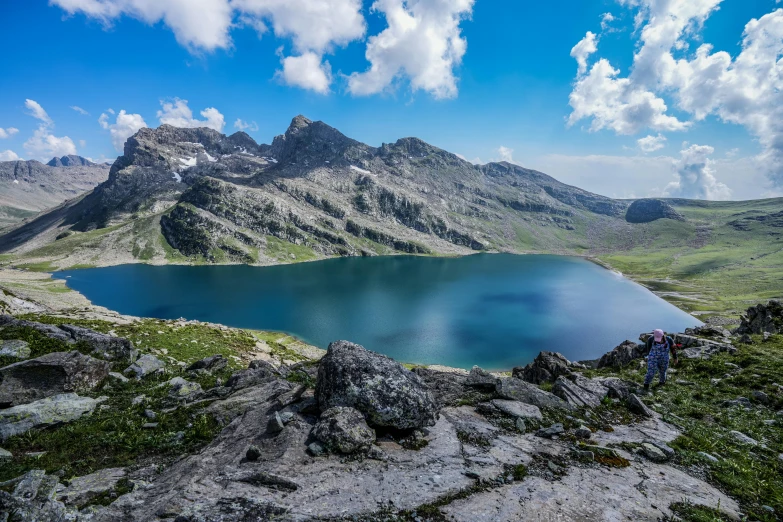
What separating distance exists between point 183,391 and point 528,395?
18.3 meters

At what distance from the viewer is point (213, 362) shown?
26.3 m

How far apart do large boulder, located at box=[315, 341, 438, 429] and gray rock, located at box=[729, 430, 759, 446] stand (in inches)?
505

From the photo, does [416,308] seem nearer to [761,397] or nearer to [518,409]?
[761,397]

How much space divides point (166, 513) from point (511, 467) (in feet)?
32.5

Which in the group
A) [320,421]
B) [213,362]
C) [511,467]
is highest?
[320,421]

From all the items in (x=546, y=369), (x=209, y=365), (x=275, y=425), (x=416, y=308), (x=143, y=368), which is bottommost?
(x=416, y=308)

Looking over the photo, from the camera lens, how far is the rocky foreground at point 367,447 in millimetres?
8797

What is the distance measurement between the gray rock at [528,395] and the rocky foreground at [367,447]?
0.24 feet

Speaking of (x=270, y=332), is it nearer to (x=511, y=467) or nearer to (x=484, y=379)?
(x=484, y=379)

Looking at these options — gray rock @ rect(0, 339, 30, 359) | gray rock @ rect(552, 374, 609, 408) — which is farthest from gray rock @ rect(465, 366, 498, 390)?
gray rock @ rect(0, 339, 30, 359)

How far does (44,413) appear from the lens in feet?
46.3

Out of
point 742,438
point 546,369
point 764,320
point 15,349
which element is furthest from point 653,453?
point 764,320

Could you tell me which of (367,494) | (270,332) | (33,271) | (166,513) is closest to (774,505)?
(367,494)

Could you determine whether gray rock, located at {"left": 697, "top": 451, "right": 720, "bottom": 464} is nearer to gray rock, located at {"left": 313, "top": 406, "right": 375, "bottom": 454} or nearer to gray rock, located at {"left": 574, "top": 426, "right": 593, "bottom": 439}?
gray rock, located at {"left": 574, "top": 426, "right": 593, "bottom": 439}
